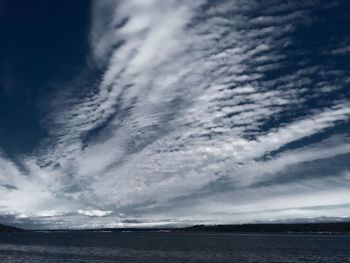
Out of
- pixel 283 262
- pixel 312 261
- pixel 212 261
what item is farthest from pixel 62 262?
pixel 312 261

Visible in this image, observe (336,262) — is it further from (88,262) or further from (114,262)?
(88,262)

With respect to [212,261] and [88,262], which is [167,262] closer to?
[212,261]

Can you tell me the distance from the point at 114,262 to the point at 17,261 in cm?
2686

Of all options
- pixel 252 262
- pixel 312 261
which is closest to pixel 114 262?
pixel 252 262

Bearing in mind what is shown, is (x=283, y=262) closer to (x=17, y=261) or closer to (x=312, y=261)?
(x=312, y=261)

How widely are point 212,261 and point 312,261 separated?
28235 mm

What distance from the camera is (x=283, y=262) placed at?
11012 cm

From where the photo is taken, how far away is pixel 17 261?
112 meters

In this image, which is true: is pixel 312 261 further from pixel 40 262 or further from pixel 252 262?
pixel 40 262

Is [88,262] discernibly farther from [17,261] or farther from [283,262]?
[283,262]

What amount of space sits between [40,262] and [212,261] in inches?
1823

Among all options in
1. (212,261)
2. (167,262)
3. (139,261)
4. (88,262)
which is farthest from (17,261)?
(212,261)

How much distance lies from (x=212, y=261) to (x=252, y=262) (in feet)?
35.0

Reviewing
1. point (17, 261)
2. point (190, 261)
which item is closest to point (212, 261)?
point (190, 261)
